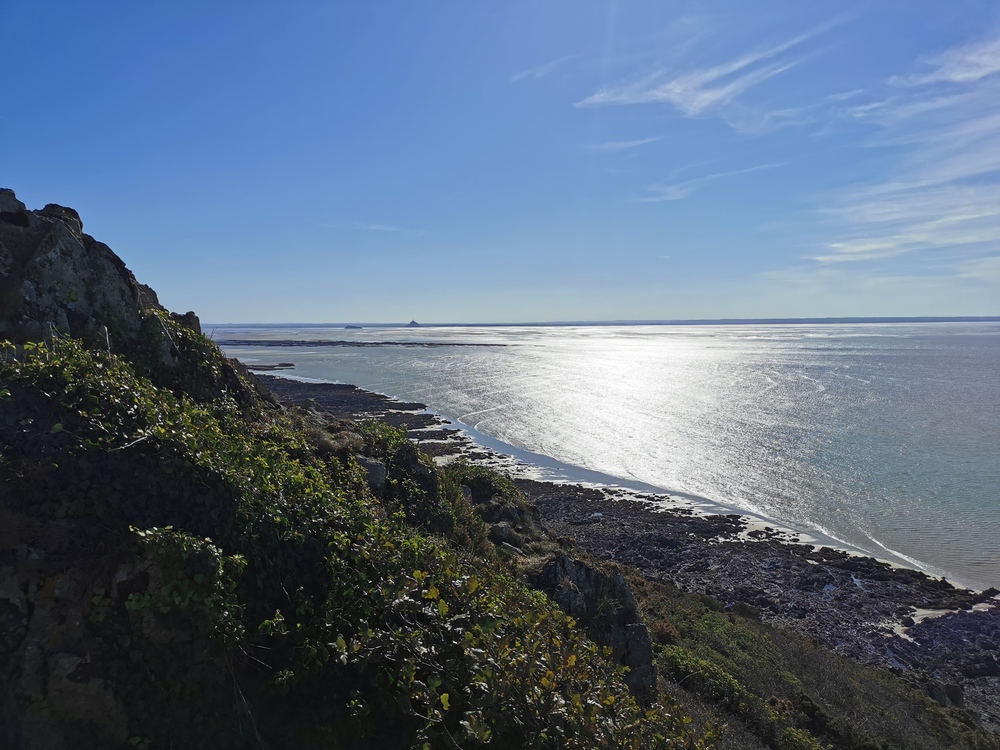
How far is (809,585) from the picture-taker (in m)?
23.9

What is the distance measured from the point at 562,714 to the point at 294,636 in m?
2.68

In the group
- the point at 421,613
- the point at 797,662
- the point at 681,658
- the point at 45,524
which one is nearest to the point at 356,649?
the point at 421,613

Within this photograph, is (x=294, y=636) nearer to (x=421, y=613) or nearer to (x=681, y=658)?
(x=421, y=613)

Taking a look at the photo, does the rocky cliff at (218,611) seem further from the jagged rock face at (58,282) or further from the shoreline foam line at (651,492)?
the shoreline foam line at (651,492)

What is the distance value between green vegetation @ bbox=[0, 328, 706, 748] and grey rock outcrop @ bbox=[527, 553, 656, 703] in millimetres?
3892

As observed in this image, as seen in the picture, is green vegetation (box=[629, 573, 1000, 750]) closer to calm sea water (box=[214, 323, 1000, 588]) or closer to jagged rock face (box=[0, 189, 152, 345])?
jagged rock face (box=[0, 189, 152, 345])

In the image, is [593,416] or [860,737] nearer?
[860,737]

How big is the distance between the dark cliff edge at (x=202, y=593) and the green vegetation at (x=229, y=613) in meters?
0.02

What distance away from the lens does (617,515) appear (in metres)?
31.6

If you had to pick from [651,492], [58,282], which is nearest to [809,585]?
[651,492]

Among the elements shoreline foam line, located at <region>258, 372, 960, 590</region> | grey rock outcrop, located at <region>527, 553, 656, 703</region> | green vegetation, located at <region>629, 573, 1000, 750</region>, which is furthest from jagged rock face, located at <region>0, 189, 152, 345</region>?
shoreline foam line, located at <region>258, 372, 960, 590</region>

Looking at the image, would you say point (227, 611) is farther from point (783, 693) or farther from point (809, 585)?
point (809, 585)

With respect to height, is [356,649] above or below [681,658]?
above

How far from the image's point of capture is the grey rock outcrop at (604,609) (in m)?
10.5
